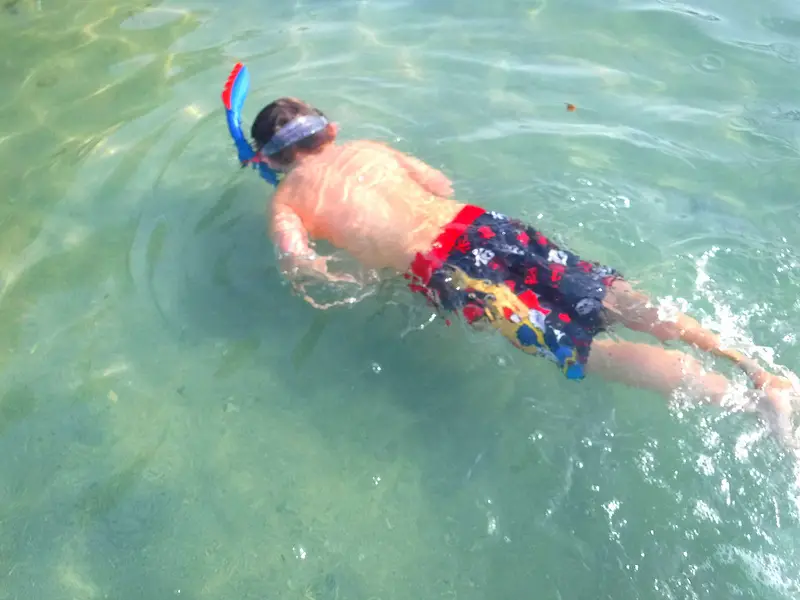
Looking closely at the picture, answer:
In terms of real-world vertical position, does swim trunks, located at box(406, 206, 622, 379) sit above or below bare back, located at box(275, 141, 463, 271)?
below

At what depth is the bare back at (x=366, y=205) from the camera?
3268 mm

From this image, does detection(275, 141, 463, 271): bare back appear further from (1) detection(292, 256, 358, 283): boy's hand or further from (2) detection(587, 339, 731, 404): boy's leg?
(2) detection(587, 339, 731, 404): boy's leg

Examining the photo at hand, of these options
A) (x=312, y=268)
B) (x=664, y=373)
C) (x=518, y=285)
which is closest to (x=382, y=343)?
(x=312, y=268)

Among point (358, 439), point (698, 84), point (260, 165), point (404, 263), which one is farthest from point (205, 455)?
point (698, 84)

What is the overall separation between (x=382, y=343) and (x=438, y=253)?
537 mm

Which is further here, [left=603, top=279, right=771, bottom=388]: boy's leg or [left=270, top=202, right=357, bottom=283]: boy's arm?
[left=270, top=202, right=357, bottom=283]: boy's arm

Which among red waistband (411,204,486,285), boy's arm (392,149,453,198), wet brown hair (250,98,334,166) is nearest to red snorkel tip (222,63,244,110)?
wet brown hair (250,98,334,166)

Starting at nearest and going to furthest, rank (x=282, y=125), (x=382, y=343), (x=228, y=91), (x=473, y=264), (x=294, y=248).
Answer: (x=473, y=264), (x=294, y=248), (x=382, y=343), (x=282, y=125), (x=228, y=91)

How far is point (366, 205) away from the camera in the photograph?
10.9ft

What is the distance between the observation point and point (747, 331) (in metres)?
3.31

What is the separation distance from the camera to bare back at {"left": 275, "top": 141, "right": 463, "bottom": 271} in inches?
129

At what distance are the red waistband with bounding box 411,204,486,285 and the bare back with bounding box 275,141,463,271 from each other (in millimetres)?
30

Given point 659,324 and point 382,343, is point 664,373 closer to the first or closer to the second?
point 659,324

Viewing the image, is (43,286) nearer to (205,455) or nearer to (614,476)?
(205,455)
